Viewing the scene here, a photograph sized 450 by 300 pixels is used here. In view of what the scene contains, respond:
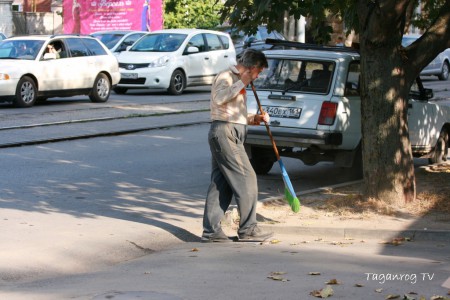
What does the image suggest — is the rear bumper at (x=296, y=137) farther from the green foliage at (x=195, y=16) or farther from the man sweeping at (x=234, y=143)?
the green foliage at (x=195, y=16)

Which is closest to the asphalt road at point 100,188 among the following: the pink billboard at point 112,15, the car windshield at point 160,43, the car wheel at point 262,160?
the car wheel at point 262,160

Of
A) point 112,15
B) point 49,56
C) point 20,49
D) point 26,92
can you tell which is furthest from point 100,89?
point 112,15

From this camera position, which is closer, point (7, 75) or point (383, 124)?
point (383, 124)

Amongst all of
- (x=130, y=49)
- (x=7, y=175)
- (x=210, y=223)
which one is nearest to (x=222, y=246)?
(x=210, y=223)

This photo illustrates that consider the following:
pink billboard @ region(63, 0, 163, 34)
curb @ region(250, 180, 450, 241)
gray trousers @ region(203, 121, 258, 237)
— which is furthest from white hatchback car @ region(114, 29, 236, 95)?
gray trousers @ region(203, 121, 258, 237)

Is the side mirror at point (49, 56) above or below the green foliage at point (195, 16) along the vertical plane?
below

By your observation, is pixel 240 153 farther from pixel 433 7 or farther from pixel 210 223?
pixel 433 7

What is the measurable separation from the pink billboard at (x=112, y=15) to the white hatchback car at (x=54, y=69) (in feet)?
52.4

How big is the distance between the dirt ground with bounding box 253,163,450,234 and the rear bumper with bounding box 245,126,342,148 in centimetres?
75

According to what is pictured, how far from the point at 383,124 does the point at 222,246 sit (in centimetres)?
253

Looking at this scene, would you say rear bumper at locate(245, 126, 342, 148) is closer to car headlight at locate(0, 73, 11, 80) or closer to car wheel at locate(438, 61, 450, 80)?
car headlight at locate(0, 73, 11, 80)

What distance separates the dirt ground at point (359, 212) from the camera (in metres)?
9.48

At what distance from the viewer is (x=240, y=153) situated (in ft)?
28.5

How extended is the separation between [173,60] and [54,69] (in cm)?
436
